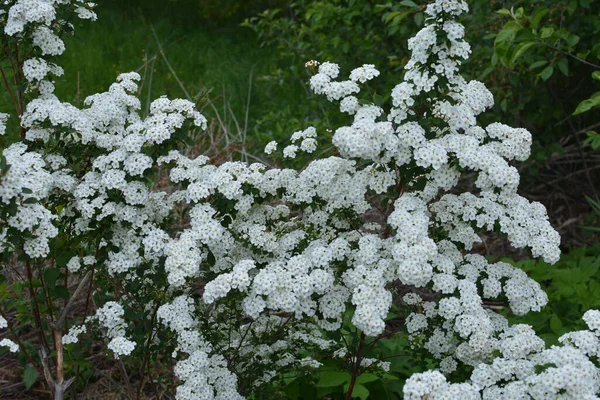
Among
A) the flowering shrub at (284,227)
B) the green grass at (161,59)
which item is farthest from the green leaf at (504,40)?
the green grass at (161,59)

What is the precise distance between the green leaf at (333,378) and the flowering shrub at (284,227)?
0.03 meters

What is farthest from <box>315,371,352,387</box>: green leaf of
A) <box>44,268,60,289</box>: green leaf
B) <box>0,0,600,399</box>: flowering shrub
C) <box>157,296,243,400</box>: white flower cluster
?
<box>44,268,60,289</box>: green leaf

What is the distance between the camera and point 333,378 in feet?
10.8

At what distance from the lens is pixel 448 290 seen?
279 cm

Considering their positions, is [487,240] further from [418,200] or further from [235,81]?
[235,81]

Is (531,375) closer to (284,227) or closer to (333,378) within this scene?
(333,378)

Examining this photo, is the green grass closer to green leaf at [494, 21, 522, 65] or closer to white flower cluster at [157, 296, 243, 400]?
green leaf at [494, 21, 522, 65]

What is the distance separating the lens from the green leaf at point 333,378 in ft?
10.7

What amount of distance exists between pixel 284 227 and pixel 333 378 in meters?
0.70

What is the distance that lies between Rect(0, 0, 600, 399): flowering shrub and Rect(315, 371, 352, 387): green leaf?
0.11ft

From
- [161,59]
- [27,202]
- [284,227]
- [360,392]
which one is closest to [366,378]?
[360,392]

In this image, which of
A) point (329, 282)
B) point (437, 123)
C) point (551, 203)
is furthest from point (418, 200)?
point (551, 203)

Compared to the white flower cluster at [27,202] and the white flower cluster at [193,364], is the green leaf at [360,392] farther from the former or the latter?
the white flower cluster at [27,202]

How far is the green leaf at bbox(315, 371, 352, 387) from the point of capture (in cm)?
327
